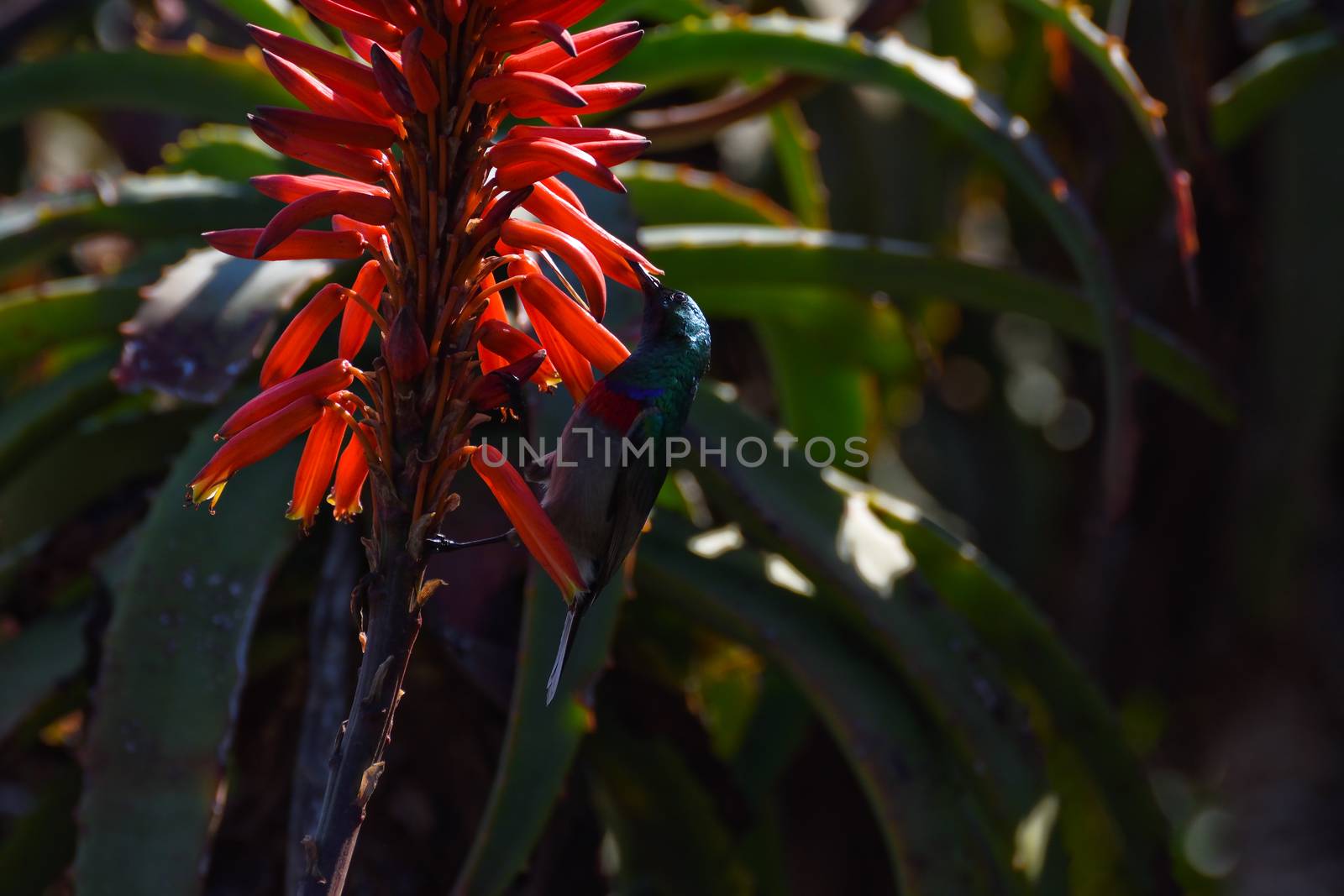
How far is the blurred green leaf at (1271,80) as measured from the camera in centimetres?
126

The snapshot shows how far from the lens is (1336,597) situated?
189cm

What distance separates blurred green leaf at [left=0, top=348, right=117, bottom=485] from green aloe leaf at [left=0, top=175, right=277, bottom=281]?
130 mm

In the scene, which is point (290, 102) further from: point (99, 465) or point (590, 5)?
point (590, 5)

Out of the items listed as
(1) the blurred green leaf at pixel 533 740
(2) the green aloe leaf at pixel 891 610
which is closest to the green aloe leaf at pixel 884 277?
(2) the green aloe leaf at pixel 891 610

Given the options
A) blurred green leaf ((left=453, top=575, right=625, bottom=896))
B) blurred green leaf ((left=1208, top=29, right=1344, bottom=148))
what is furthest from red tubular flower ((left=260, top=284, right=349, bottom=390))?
blurred green leaf ((left=1208, top=29, right=1344, bottom=148))

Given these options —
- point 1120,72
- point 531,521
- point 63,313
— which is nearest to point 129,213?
point 63,313

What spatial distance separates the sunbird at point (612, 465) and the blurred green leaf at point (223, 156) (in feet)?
2.24

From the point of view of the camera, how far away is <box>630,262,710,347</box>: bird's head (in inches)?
25.1

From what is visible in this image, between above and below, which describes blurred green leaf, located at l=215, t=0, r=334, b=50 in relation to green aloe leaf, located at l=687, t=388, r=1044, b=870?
above

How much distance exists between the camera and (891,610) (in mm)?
955

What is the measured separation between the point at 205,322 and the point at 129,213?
32cm

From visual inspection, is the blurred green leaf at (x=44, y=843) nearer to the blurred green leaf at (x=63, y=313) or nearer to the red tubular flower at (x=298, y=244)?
the blurred green leaf at (x=63, y=313)

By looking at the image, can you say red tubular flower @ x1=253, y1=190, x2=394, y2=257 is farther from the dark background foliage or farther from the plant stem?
the dark background foliage

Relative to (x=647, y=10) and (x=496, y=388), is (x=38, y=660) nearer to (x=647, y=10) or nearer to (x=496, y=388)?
(x=496, y=388)
